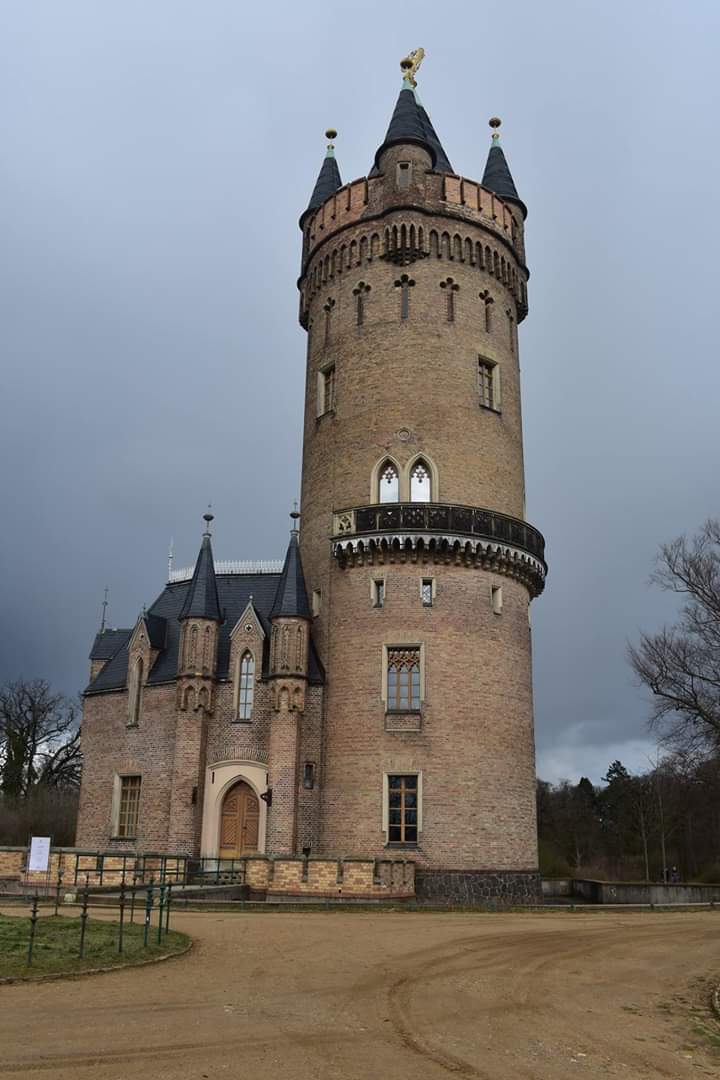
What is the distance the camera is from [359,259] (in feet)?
110

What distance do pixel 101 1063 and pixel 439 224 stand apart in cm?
2934

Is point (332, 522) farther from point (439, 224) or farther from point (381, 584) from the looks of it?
point (439, 224)

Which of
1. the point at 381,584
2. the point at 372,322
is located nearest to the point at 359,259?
the point at 372,322

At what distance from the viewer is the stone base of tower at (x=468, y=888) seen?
27016 mm

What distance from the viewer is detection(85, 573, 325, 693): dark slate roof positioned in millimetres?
32156

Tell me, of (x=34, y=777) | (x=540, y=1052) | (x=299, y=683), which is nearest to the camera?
(x=540, y=1052)

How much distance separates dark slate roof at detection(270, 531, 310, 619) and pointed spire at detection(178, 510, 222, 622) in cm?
211


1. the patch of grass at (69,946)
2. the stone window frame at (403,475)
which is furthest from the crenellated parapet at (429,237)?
the patch of grass at (69,946)

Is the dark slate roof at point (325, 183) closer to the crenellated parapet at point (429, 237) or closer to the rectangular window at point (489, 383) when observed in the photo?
the crenellated parapet at point (429, 237)

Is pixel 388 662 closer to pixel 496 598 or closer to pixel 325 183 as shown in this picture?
pixel 496 598

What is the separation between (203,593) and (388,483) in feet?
22.8

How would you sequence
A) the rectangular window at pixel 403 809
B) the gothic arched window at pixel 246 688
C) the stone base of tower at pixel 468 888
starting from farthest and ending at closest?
the gothic arched window at pixel 246 688, the rectangular window at pixel 403 809, the stone base of tower at pixel 468 888

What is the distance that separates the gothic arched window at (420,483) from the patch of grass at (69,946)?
53.9 ft

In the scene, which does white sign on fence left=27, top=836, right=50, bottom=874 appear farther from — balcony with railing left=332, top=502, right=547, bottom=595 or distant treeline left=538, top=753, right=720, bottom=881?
distant treeline left=538, top=753, right=720, bottom=881
